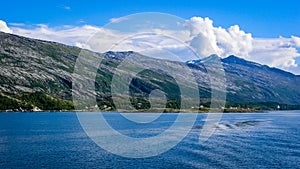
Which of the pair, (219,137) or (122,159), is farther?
(219,137)

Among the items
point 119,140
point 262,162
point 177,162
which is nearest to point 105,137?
point 119,140

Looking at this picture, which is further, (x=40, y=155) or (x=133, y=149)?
(x=133, y=149)

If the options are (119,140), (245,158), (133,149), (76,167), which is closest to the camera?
(76,167)

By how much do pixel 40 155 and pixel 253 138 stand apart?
2737 inches

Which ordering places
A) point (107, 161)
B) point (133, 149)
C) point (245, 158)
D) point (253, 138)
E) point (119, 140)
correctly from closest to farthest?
point (107, 161), point (245, 158), point (133, 149), point (119, 140), point (253, 138)

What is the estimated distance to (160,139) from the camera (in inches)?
4606

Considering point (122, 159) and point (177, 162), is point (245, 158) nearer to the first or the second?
point (177, 162)

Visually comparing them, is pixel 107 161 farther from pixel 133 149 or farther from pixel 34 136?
pixel 34 136

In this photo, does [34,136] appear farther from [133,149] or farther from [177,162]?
[177,162]

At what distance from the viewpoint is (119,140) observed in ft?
371

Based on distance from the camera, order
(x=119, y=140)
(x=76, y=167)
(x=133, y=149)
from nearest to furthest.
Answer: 1. (x=76, y=167)
2. (x=133, y=149)
3. (x=119, y=140)

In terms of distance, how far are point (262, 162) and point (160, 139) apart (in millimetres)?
42479

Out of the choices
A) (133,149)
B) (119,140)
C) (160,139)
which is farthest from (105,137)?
(133,149)

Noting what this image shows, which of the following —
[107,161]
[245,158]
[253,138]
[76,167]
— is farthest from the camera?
[253,138]
